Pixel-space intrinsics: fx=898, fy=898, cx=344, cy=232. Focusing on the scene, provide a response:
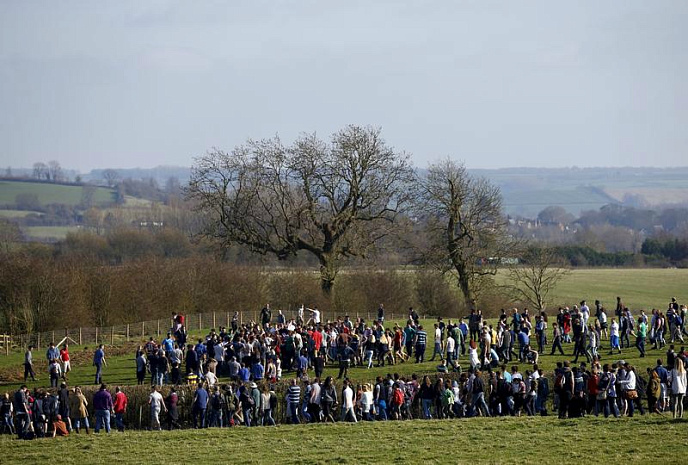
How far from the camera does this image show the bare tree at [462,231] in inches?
2232

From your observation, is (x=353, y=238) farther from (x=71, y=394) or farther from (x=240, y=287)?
(x=71, y=394)

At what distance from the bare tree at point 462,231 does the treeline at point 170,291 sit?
7.49 ft

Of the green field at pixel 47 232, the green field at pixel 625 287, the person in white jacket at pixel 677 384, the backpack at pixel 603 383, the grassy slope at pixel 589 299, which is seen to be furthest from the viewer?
the green field at pixel 47 232

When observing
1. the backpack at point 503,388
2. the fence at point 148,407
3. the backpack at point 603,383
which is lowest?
the fence at point 148,407

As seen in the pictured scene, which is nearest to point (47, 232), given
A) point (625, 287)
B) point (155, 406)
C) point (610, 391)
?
point (625, 287)

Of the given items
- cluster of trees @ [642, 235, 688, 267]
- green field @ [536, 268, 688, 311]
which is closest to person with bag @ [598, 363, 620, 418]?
green field @ [536, 268, 688, 311]

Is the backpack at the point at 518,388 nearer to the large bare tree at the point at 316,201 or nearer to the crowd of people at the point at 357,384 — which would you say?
the crowd of people at the point at 357,384

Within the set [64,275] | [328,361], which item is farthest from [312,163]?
[328,361]

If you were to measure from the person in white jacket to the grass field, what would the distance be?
1.88 ft

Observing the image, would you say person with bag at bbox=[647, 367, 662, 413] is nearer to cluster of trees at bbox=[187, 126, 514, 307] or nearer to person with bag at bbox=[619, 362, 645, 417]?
person with bag at bbox=[619, 362, 645, 417]

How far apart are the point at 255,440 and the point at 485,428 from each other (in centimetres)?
622

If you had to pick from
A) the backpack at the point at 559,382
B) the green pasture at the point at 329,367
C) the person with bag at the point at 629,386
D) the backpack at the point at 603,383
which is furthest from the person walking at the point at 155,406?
the person with bag at the point at 629,386

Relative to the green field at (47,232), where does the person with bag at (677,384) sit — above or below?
below

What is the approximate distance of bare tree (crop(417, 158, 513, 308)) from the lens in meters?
56.7
